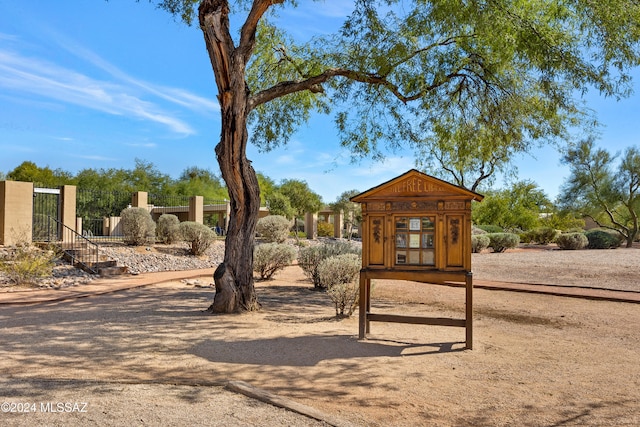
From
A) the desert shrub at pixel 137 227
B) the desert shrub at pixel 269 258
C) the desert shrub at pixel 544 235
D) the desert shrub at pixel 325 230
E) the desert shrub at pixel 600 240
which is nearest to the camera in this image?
the desert shrub at pixel 269 258

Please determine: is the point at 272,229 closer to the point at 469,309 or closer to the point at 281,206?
the point at 281,206

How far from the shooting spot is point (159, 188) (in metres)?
58.3

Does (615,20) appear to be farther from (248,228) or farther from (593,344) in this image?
(248,228)

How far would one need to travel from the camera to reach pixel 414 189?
688 cm

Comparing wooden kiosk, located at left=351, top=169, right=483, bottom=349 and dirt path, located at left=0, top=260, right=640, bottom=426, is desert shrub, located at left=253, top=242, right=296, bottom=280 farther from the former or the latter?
wooden kiosk, located at left=351, top=169, right=483, bottom=349

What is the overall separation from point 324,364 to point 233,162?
15.9 ft

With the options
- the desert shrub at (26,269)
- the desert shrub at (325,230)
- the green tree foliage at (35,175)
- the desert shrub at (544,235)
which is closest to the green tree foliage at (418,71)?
the desert shrub at (26,269)

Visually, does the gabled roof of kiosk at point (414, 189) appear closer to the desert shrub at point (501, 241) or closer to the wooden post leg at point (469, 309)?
the wooden post leg at point (469, 309)

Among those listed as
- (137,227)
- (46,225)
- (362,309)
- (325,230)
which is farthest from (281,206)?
(362,309)

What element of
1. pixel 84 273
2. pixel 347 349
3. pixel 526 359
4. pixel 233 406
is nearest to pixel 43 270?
pixel 84 273

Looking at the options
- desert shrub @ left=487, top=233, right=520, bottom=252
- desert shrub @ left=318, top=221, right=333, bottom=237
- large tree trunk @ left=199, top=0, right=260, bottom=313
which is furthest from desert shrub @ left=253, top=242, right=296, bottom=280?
desert shrub @ left=318, top=221, right=333, bottom=237

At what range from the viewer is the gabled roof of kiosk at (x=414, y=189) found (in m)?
6.68

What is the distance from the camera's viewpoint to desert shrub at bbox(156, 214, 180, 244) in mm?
22516

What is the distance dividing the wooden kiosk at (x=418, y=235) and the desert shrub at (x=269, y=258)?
7476mm
